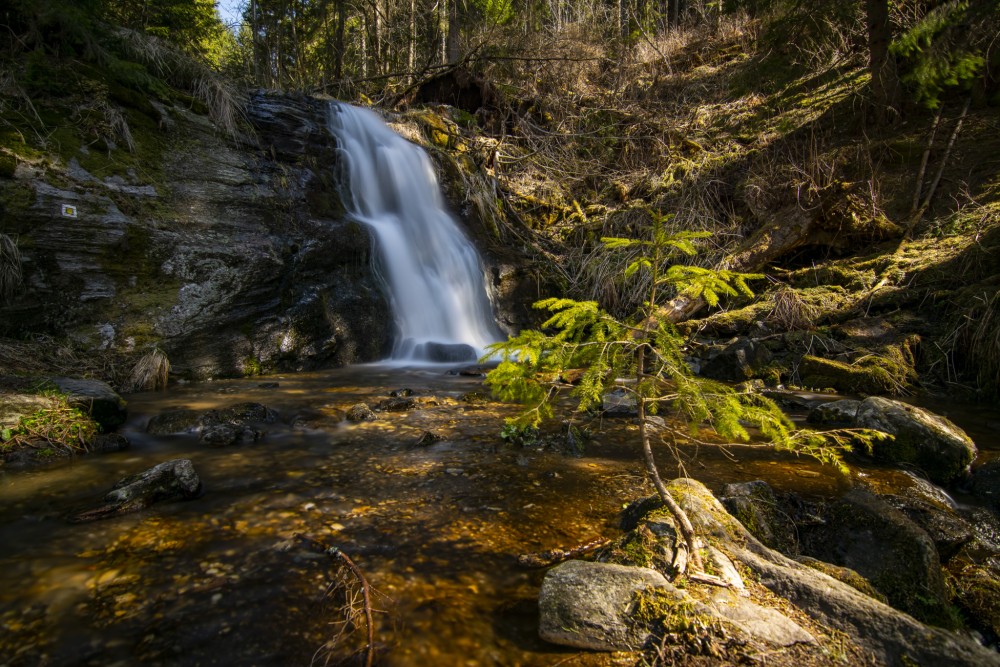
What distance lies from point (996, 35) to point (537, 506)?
36.9ft

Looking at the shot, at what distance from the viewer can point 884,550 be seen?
2.24 m

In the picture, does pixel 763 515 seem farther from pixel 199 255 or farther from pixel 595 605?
pixel 199 255

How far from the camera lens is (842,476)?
132 inches

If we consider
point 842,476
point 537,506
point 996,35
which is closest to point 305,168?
point 537,506

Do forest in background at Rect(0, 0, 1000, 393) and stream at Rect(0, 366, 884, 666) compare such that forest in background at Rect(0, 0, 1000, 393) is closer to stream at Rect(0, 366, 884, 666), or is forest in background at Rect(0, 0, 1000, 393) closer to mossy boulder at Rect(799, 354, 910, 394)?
mossy boulder at Rect(799, 354, 910, 394)

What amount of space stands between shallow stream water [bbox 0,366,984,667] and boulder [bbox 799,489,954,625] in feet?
2.19

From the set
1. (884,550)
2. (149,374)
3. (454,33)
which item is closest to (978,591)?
(884,550)

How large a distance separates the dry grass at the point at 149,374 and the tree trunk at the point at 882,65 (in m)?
12.1

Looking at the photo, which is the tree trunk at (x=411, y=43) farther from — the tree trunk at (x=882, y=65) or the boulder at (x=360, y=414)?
the boulder at (x=360, y=414)

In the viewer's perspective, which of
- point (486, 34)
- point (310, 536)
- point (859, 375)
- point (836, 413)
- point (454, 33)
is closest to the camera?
point (310, 536)

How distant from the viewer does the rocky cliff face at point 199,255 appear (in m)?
5.59

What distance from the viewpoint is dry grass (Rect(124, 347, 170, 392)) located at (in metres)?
5.54

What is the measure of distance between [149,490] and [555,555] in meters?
2.39

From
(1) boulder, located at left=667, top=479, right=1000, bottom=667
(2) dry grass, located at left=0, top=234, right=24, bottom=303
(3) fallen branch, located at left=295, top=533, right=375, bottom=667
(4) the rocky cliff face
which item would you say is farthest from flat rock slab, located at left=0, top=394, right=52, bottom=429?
(1) boulder, located at left=667, top=479, right=1000, bottom=667
